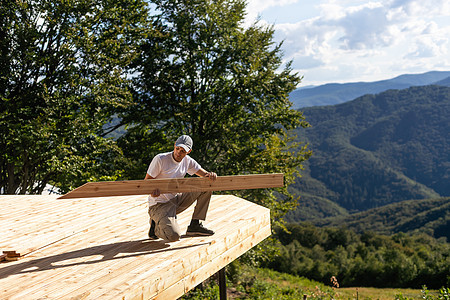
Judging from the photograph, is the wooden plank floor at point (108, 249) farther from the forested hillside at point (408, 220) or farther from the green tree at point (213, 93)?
the forested hillside at point (408, 220)

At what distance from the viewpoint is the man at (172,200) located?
5.12 meters

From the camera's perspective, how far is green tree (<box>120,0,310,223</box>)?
1545cm

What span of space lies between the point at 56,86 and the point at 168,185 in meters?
9.42

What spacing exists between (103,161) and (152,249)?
1001cm

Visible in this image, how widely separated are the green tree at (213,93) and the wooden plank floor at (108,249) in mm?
7968

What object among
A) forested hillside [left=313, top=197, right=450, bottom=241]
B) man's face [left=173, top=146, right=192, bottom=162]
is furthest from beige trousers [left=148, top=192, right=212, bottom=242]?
forested hillside [left=313, top=197, right=450, bottom=241]

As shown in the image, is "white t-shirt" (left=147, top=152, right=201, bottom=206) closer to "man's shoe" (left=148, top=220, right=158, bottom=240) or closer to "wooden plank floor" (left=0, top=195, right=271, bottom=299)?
"man's shoe" (left=148, top=220, right=158, bottom=240)

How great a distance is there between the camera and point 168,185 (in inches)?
196

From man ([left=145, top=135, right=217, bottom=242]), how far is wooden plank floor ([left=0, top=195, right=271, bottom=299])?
0.18 metres

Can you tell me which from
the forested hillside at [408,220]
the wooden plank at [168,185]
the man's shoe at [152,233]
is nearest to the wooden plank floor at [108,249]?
the man's shoe at [152,233]

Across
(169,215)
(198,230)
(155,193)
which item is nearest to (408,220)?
(198,230)

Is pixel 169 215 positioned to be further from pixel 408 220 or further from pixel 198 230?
pixel 408 220

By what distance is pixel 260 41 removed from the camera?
16.2 m

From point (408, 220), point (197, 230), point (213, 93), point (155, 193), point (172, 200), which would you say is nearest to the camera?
point (155, 193)
